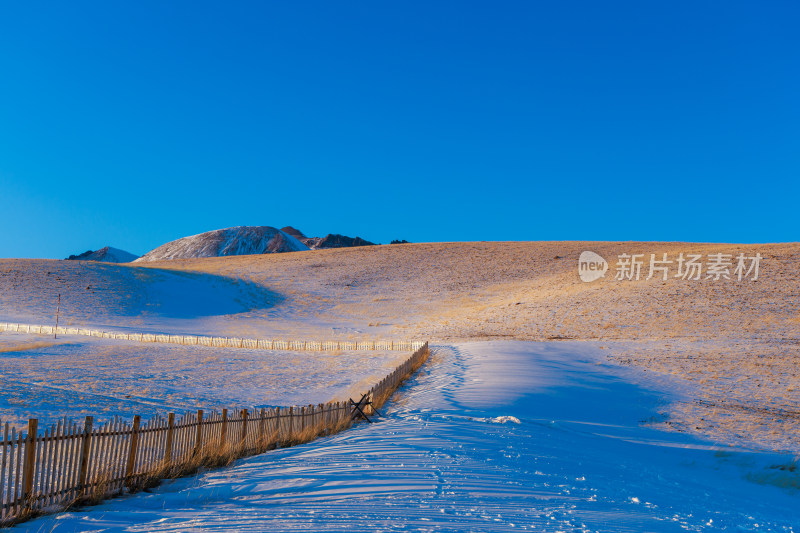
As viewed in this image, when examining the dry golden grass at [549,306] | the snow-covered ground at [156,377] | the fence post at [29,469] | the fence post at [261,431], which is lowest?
the snow-covered ground at [156,377]

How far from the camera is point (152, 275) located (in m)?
74.2

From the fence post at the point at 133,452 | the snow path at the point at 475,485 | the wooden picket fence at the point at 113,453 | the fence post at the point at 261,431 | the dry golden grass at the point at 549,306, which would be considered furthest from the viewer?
the dry golden grass at the point at 549,306

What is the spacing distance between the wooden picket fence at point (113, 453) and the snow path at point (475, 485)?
0.39 metres

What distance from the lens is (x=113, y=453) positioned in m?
8.17

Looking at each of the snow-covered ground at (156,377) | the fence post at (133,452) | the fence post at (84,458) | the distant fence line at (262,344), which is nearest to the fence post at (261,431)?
the fence post at (133,452)

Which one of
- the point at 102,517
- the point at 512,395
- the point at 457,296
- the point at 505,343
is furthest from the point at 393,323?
the point at 102,517

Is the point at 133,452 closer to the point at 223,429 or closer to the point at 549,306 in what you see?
the point at 223,429

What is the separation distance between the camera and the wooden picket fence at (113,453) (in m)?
7.09

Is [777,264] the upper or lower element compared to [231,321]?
upper

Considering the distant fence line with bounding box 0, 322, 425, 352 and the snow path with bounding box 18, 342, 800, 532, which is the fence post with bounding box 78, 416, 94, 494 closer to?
the snow path with bounding box 18, 342, 800, 532

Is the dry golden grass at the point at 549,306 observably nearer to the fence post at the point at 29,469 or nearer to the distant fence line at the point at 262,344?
the distant fence line at the point at 262,344

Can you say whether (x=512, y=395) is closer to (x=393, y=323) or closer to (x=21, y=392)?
(x=21, y=392)

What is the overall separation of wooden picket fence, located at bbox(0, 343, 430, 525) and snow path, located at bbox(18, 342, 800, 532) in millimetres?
394

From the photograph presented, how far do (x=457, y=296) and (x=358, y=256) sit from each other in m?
28.4
